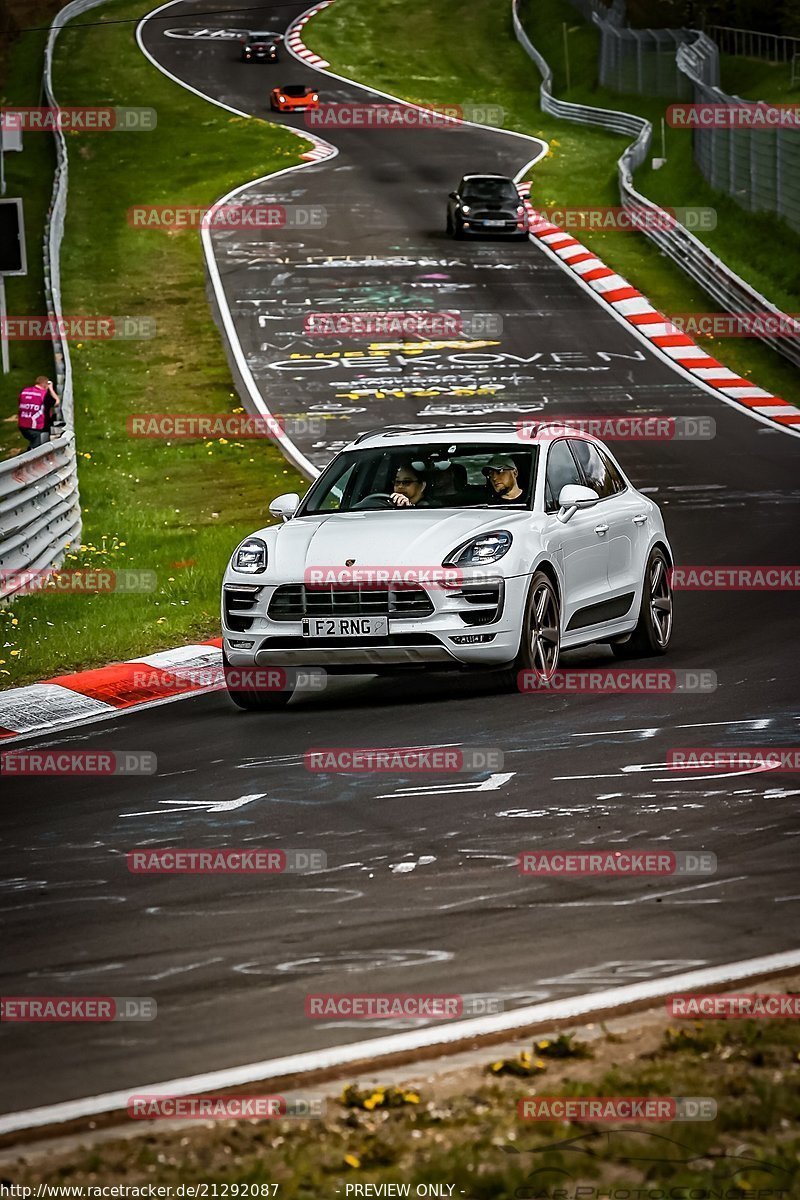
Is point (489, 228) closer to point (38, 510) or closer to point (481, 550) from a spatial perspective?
point (38, 510)

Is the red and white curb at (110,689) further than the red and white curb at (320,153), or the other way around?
the red and white curb at (320,153)

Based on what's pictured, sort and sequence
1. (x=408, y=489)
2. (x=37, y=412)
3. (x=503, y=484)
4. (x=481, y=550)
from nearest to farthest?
(x=481, y=550) < (x=503, y=484) < (x=408, y=489) < (x=37, y=412)

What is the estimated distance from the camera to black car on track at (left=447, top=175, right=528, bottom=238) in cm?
4353

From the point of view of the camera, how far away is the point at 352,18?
273 ft

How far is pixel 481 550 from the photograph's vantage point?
11508mm

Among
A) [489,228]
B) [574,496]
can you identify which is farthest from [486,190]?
[574,496]

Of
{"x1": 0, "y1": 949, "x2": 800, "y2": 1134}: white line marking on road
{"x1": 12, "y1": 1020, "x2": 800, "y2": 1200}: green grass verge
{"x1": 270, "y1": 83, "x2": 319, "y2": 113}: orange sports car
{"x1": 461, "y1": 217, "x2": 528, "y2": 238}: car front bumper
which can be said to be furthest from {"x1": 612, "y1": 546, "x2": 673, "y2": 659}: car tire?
{"x1": 270, "y1": 83, "x2": 319, "y2": 113}: orange sports car

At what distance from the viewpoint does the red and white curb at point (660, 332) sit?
29.2 m

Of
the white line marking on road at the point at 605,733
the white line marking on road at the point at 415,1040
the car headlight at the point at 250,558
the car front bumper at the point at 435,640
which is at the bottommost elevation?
the white line marking on road at the point at 605,733

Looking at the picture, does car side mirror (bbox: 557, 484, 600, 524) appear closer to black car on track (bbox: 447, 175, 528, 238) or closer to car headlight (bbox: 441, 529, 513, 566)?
car headlight (bbox: 441, 529, 513, 566)

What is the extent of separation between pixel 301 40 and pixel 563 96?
1531cm

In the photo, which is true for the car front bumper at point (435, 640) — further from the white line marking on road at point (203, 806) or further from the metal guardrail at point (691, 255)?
the metal guardrail at point (691, 255)

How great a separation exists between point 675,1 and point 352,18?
1609 cm

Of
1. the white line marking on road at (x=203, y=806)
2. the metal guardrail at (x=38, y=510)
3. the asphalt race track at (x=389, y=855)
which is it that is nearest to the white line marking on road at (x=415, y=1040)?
the asphalt race track at (x=389, y=855)
